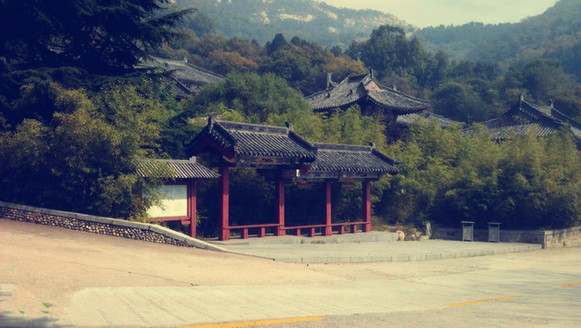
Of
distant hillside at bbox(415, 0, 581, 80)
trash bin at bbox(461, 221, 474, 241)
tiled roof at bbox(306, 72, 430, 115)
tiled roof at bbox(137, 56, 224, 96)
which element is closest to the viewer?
trash bin at bbox(461, 221, 474, 241)

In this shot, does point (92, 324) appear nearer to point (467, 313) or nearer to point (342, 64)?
point (467, 313)

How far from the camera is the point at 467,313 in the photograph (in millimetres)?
10523

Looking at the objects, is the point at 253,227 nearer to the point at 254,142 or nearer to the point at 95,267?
the point at 254,142

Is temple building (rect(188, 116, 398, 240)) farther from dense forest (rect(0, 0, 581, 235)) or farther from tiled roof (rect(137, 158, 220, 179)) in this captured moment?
dense forest (rect(0, 0, 581, 235))

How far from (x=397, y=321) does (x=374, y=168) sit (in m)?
16.2

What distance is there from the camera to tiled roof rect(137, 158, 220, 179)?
18672 mm

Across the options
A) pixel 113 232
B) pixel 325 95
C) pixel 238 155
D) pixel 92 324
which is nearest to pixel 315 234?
pixel 238 155

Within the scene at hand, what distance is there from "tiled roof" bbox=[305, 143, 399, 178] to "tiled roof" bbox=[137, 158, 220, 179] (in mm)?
4943

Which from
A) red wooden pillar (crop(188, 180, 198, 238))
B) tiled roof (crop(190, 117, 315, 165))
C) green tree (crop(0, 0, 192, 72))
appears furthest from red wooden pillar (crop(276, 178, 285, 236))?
green tree (crop(0, 0, 192, 72))

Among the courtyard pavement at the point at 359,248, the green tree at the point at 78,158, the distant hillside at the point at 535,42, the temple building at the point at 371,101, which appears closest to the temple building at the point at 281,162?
the courtyard pavement at the point at 359,248

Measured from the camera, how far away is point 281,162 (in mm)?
22656

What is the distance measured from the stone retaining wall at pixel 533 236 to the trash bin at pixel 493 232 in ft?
1.31

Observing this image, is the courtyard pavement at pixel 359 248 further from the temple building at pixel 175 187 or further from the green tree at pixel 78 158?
the green tree at pixel 78 158

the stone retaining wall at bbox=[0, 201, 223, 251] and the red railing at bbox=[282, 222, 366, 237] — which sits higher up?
the stone retaining wall at bbox=[0, 201, 223, 251]
